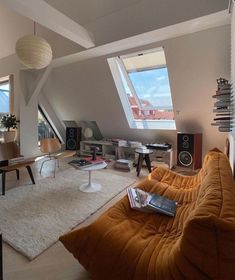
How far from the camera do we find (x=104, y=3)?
2.96m

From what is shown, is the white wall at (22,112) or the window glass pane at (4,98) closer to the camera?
the white wall at (22,112)

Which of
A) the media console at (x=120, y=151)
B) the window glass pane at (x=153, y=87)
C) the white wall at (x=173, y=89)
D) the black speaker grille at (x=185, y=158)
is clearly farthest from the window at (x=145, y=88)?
the black speaker grille at (x=185, y=158)

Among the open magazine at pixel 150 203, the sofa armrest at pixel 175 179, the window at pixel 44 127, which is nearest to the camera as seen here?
the open magazine at pixel 150 203

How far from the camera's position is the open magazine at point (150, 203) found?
165 cm

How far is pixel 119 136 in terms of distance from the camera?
18.0 ft

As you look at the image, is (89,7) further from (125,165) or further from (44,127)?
(44,127)

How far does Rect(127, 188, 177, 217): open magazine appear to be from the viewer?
1.65m

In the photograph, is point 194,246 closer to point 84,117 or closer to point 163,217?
point 163,217

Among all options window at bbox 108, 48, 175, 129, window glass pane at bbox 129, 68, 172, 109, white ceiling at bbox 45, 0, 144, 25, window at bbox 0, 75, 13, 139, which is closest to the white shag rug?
window at bbox 108, 48, 175, 129

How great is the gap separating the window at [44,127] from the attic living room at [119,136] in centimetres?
4

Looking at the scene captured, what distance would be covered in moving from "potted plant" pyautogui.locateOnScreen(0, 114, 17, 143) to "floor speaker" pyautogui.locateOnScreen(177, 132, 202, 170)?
3.99 meters

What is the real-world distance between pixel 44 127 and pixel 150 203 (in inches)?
216

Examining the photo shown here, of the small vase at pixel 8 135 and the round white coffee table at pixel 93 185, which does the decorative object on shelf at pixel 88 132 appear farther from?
the round white coffee table at pixel 93 185

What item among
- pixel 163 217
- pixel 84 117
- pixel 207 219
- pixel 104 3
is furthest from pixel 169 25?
pixel 84 117
